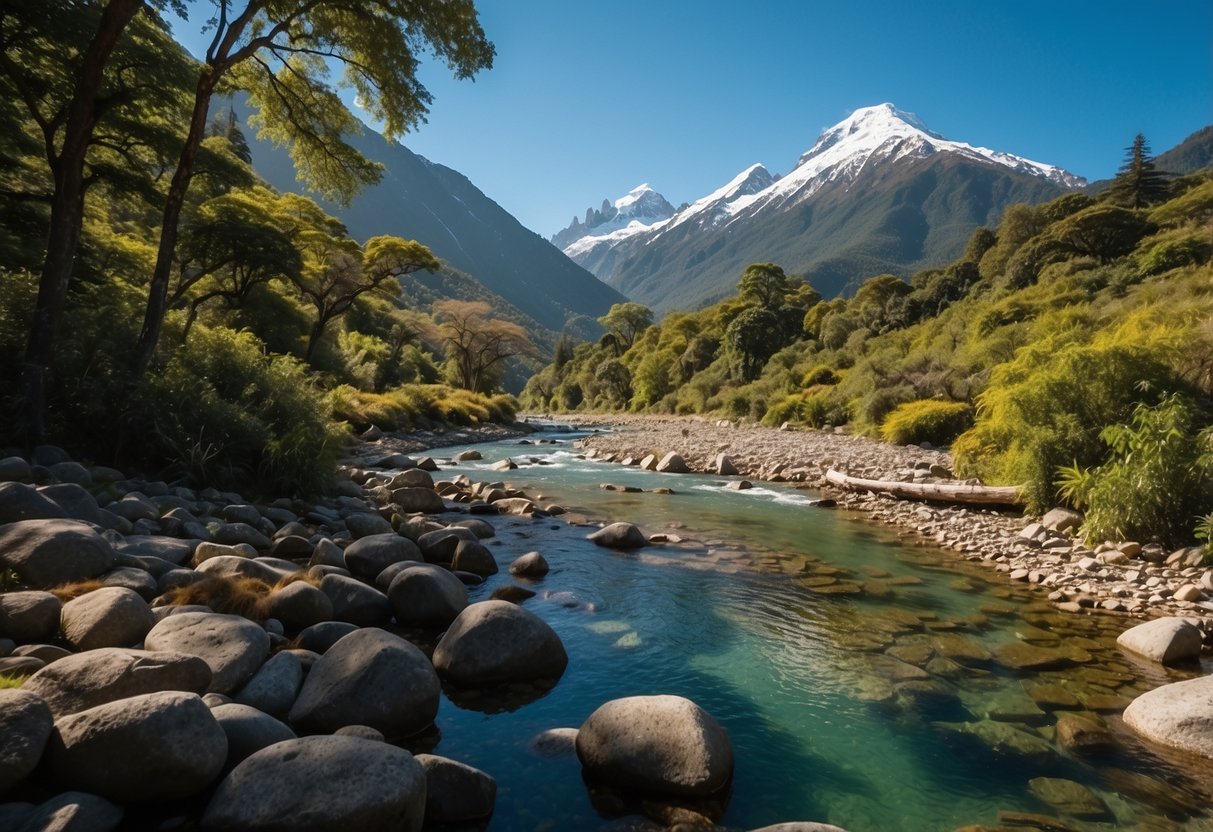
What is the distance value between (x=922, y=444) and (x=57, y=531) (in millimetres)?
21868

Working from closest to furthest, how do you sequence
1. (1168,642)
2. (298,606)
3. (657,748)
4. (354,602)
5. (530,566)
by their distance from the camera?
(657,748)
(298,606)
(1168,642)
(354,602)
(530,566)

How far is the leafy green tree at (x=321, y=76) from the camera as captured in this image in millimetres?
9797

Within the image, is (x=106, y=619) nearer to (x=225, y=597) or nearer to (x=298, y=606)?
(x=225, y=597)

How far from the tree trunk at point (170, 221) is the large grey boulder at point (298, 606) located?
6.67 metres

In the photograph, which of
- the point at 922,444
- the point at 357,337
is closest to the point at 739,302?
the point at 357,337

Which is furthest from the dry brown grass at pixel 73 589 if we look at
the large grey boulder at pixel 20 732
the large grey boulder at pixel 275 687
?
the large grey boulder at pixel 20 732

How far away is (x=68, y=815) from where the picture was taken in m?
2.57

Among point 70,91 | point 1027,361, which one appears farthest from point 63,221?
point 1027,361

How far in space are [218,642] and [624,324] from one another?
77234mm

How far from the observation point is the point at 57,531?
4.70 meters

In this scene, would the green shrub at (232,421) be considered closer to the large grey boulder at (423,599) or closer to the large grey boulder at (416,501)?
the large grey boulder at (416,501)

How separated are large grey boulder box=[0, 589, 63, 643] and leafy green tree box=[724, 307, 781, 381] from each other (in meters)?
46.1

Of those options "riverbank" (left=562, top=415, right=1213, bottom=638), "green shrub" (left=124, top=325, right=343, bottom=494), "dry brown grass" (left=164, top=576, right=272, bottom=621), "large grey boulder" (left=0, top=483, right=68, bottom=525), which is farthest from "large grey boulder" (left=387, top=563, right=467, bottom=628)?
"riverbank" (left=562, top=415, right=1213, bottom=638)

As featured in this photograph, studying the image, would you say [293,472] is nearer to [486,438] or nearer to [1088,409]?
[1088,409]
